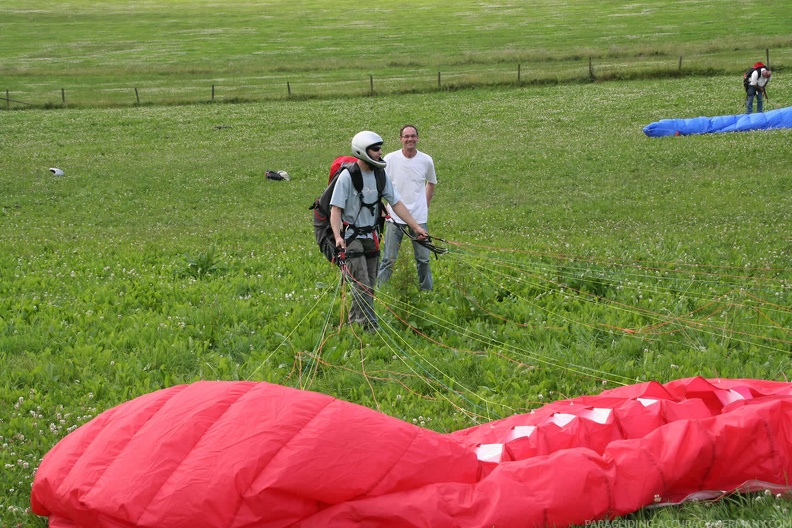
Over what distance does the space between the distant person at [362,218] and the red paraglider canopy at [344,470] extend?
10.5 ft

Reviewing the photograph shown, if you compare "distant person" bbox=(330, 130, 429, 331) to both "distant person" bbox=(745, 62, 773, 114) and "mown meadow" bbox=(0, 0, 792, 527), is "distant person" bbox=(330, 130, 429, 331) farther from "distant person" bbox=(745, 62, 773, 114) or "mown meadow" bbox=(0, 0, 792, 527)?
"distant person" bbox=(745, 62, 773, 114)

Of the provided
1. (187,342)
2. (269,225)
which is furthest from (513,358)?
(269,225)

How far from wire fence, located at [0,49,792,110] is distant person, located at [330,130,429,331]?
104ft

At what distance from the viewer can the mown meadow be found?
697 centimetres

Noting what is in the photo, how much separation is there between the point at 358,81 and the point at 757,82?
26.6 meters

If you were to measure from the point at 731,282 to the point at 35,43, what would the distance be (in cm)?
7696

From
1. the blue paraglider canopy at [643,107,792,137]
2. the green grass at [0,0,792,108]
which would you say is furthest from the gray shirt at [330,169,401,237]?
the green grass at [0,0,792,108]

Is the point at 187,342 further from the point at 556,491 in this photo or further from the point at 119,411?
the point at 556,491

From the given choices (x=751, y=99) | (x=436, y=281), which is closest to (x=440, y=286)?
(x=436, y=281)

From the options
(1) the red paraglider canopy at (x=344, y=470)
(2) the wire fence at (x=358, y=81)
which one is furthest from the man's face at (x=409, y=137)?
(2) the wire fence at (x=358, y=81)

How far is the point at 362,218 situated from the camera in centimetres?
818

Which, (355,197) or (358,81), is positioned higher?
(355,197)

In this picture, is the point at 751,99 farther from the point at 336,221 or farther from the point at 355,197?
the point at 336,221

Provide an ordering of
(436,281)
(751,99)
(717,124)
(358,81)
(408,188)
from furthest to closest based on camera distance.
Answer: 1. (358,81)
2. (751,99)
3. (717,124)
4. (436,281)
5. (408,188)
